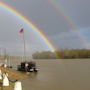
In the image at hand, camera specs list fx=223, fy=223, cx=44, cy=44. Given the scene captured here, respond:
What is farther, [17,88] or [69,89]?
[69,89]

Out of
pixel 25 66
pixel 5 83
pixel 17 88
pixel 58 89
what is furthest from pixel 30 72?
pixel 17 88

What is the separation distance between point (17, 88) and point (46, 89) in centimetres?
1508

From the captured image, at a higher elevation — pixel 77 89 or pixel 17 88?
pixel 17 88

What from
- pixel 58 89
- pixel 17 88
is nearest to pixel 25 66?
pixel 58 89

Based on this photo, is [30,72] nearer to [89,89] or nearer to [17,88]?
[89,89]

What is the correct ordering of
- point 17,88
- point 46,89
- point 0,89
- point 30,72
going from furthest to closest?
point 30,72, point 46,89, point 0,89, point 17,88

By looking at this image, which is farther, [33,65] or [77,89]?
[33,65]

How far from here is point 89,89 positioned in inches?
1027

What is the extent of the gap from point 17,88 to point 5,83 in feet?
17.1

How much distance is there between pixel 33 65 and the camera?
Result: 52125 millimetres

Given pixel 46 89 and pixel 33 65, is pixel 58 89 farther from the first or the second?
pixel 33 65

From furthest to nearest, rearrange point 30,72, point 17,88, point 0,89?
point 30,72 < point 0,89 < point 17,88

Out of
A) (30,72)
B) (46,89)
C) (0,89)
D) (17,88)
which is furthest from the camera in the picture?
(30,72)

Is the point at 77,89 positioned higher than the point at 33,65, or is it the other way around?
the point at 33,65
